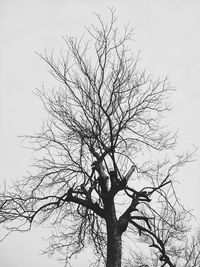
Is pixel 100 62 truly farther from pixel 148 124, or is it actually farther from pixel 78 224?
pixel 78 224

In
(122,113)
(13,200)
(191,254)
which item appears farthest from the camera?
(191,254)

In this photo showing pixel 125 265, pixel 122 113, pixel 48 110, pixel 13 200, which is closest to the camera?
pixel 13 200

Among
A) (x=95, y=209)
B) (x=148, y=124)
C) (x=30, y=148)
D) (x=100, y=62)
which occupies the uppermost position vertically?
(x=100, y=62)

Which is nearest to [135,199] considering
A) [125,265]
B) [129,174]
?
[129,174]

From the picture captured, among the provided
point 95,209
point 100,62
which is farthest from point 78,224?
point 100,62

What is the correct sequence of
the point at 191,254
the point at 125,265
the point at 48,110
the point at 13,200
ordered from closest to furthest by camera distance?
the point at 13,200
the point at 48,110
the point at 125,265
the point at 191,254

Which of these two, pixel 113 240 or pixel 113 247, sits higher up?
pixel 113 240

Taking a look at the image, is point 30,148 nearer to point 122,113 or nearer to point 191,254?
point 122,113

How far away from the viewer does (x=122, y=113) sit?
732 cm

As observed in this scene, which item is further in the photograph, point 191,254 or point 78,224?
point 191,254

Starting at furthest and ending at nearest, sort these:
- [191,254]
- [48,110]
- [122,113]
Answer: [191,254] → [48,110] → [122,113]

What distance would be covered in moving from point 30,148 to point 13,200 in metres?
1.37

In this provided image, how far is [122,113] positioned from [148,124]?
0.88 metres

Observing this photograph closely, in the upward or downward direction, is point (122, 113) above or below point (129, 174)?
above
